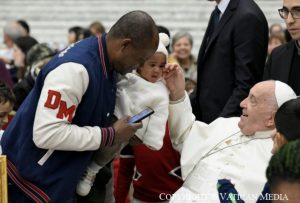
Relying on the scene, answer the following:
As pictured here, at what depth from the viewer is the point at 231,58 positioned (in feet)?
16.6

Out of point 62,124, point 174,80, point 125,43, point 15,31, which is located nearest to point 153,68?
point 174,80

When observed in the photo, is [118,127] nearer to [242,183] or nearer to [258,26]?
[242,183]

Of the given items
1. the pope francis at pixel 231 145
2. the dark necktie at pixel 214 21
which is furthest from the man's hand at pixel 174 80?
the dark necktie at pixel 214 21

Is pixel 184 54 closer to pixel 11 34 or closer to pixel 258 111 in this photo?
pixel 11 34

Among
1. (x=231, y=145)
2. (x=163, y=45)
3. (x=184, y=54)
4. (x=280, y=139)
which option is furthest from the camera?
(x=184, y=54)

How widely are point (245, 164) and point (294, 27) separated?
105cm

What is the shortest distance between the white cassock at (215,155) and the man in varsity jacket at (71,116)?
551 mm

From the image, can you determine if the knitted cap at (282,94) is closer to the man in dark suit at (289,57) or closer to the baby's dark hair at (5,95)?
the man in dark suit at (289,57)

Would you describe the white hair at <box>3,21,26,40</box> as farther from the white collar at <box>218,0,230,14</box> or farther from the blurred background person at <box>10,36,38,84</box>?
the white collar at <box>218,0,230,14</box>

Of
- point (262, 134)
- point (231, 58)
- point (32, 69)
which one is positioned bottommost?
point (32, 69)

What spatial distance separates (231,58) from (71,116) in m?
1.52

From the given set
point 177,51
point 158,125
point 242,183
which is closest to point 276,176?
point 242,183

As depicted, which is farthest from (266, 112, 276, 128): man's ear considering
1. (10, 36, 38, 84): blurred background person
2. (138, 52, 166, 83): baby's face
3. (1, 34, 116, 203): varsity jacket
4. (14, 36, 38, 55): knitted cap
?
(14, 36, 38, 55): knitted cap

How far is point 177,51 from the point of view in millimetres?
8727
